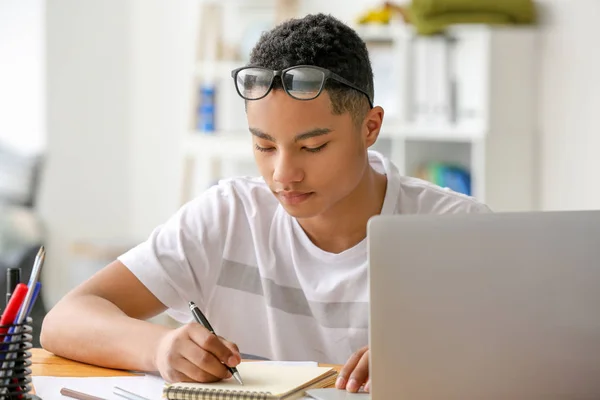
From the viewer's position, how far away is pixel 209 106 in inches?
153

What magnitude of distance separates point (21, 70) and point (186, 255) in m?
3.35

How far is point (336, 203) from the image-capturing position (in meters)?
1.54

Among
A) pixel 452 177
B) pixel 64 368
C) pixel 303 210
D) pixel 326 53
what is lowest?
pixel 64 368

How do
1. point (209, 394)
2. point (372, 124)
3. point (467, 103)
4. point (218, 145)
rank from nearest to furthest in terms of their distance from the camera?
1. point (209, 394)
2. point (372, 124)
3. point (467, 103)
4. point (218, 145)

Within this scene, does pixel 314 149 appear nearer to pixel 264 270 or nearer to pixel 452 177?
pixel 264 270

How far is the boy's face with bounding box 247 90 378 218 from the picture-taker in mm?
1343

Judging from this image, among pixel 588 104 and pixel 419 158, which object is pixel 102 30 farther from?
pixel 588 104

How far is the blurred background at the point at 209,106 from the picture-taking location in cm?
300

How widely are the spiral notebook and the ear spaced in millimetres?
431

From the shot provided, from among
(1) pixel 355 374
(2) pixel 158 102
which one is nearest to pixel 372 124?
(1) pixel 355 374

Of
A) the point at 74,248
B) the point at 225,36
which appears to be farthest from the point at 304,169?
the point at 74,248

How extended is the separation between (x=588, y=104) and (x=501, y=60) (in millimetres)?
425

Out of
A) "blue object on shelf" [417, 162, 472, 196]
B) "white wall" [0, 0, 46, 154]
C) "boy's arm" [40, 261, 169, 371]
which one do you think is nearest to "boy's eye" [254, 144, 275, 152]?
"boy's arm" [40, 261, 169, 371]

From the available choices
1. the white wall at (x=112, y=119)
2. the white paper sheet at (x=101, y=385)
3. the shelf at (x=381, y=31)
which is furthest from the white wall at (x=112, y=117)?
the white paper sheet at (x=101, y=385)
